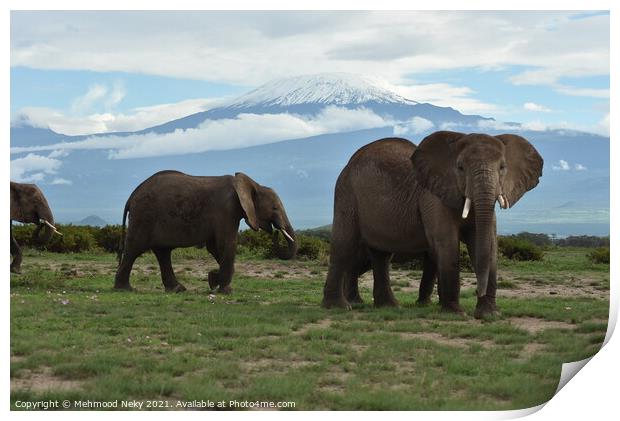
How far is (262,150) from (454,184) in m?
2.45

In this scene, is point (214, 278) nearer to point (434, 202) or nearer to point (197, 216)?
point (197, 216)

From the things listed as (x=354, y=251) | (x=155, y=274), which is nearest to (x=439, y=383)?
(x=354, y=251)

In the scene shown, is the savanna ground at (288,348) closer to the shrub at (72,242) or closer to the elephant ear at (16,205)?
the elephant ear at (16,205)

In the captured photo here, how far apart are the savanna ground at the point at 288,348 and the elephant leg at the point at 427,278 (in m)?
0.32

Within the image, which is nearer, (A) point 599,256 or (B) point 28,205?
(B) point 28,205

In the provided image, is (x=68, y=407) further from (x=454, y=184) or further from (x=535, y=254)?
(x=535, y=254)

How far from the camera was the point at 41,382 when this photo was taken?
8422 millimetres

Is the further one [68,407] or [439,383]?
[439,383]

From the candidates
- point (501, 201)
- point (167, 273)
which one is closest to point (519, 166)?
point (501, 201)

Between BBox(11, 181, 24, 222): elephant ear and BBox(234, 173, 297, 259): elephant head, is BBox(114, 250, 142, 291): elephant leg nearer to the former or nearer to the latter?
BBox(234, 173, 297, 259): elephant head

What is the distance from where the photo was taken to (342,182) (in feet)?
46.1

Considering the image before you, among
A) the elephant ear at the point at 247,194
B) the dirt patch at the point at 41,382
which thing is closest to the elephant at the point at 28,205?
the elephant ear at the point at 247,194

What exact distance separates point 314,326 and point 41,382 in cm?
406

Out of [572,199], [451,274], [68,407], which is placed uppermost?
[572,199]
